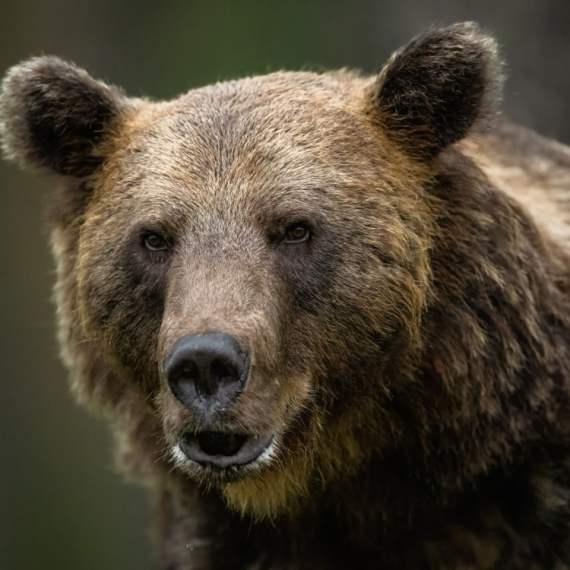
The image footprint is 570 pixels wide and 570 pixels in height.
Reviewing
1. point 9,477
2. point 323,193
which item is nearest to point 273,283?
point 323,193

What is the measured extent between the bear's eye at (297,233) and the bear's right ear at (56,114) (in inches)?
57.4

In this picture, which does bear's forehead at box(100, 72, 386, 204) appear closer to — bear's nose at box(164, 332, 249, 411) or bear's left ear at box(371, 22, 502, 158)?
bear's left ear at box(371, 22, 502, 158)

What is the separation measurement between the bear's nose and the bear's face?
0.02 meters

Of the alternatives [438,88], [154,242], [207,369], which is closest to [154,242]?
[154,242]

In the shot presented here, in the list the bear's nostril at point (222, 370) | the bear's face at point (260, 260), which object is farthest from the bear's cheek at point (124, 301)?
the bear's nostril at point (222, 370)

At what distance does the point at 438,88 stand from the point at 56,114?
7.03 feet

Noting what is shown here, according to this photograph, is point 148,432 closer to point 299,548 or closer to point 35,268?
point 299,548

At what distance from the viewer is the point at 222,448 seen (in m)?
4.70

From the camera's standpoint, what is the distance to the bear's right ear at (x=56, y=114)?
5.68 m

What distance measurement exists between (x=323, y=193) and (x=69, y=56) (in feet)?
29.2

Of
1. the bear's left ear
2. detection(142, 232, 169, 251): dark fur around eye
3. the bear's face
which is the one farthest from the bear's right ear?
the bear's left ear

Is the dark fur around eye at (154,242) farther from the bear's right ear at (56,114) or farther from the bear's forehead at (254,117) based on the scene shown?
the bear's right ear at (56,114)

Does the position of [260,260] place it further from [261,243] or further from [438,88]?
[438,88]

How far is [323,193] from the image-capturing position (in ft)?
16.4
